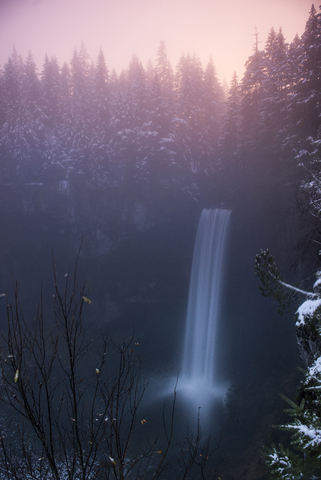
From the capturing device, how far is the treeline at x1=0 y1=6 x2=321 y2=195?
23.0 metres

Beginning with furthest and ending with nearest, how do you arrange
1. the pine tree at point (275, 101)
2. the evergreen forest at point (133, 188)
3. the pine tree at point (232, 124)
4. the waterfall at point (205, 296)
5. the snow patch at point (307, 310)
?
the pine tree at point (232, 124), the evergreen forest at point (133, 188), the waterfall at point (205, 296), the pine tree at point (275, 101), the snow patch at point (307, 310)

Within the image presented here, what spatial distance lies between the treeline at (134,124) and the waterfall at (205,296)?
→ 6.32 m

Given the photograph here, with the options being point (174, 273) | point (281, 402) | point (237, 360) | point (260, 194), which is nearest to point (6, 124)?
point (174, 273)

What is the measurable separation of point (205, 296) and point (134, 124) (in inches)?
701

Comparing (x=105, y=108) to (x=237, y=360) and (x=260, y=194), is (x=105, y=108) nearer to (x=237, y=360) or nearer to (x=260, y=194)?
(x=260, y=194)

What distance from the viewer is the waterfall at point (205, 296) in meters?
20.1

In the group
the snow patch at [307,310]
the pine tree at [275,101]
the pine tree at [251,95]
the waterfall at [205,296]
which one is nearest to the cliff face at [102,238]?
the waterfall at [205,296]

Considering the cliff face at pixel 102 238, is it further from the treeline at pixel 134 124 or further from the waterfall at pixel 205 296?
the waterfall at pixel 205 296

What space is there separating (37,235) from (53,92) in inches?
602

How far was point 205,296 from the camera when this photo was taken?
2092 cm

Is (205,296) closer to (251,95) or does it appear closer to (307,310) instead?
(307,310)

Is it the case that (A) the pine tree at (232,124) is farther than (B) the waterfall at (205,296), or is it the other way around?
(A) the pine tree at (232,124)

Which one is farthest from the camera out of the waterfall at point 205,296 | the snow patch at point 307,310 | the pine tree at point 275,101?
the waterfall at point 205,296

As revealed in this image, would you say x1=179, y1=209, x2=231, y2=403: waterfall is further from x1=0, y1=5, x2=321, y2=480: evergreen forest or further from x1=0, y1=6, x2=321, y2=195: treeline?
x1=0, y1=6, x2=321, y2=195: treeline
